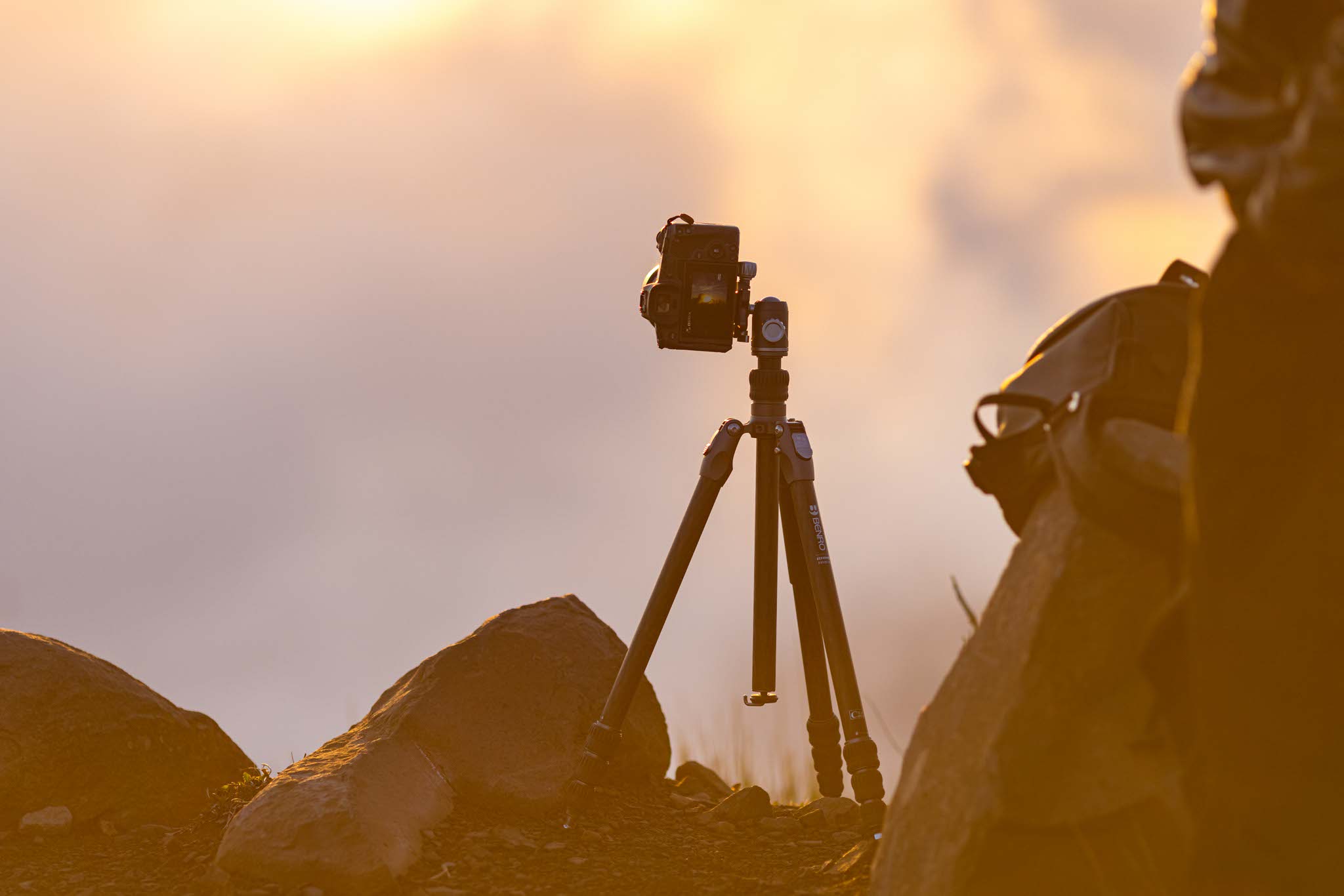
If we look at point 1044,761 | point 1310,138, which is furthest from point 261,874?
point 1310,138

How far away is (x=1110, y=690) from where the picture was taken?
3.37m

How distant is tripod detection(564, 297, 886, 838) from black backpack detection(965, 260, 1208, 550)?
1515 mm

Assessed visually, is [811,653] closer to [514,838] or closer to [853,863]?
[853,863]

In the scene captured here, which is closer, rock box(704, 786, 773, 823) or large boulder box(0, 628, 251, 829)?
rock box(704, 786, 773, 823)

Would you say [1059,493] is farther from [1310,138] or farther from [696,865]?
[696,865]

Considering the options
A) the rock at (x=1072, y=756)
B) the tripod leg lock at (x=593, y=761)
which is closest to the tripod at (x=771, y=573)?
the tripod leg lock at (x=593, y=761)

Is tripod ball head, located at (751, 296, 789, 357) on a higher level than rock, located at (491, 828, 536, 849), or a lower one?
higher

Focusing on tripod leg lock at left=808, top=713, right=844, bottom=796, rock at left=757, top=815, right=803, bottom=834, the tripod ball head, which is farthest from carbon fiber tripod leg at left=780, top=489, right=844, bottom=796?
the tripod ball head

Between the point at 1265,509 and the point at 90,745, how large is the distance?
18.4 ft

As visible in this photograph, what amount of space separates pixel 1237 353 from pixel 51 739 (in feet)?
18.7

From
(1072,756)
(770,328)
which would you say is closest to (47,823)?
(770,328)

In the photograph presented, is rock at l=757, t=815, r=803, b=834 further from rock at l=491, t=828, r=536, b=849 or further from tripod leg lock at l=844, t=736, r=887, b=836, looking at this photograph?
rock at l=491, t=828, r=536, b=849

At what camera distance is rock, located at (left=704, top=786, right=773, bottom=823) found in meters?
5.83

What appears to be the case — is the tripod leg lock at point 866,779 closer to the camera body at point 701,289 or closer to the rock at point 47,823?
the camera body at point 701,289
